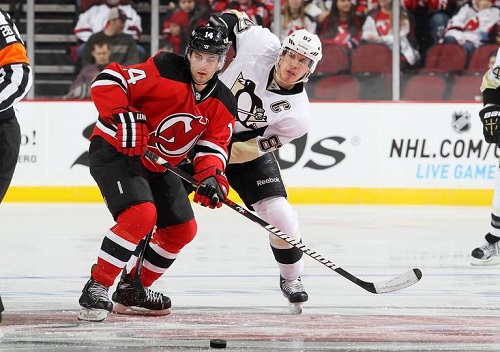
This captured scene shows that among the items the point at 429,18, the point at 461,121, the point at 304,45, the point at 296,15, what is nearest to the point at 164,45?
the point at 296,15

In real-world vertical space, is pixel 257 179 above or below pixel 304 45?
below

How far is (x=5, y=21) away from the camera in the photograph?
3.60 meters

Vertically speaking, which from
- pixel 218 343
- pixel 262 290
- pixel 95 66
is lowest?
pixel 262 290

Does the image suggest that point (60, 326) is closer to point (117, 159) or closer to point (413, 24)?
point (117, 159)

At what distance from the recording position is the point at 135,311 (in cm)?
394

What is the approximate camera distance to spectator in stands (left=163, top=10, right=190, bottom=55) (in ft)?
29.1

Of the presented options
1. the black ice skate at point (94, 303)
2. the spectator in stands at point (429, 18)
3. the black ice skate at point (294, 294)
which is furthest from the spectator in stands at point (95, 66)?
the black ice skate at point (94, 303)

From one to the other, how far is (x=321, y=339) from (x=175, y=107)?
3.02ft

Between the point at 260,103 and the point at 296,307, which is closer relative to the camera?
the point at 296,307

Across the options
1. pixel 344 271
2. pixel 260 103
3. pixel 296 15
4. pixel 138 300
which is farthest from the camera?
pixel 296 15

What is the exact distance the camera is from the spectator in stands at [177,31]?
886 cm

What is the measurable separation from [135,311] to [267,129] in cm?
88

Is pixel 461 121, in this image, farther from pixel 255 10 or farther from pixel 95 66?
pixel 95 66

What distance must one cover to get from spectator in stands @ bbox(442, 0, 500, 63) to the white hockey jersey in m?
4.97
